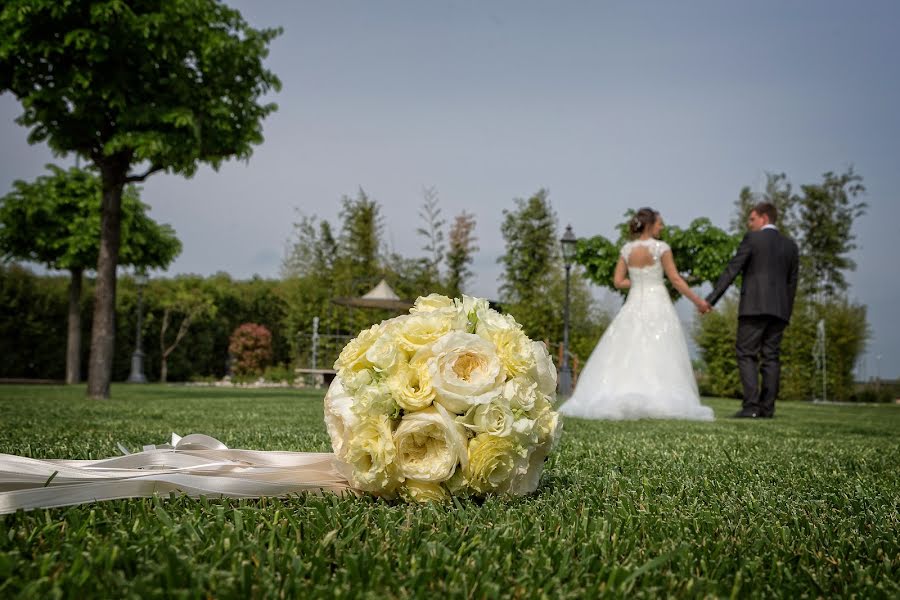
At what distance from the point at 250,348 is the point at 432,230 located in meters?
9.37

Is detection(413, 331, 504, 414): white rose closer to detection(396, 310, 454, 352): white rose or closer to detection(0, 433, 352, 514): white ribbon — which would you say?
detection(396, 310, 454, 352): white rose

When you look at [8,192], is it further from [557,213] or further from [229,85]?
[557,213]

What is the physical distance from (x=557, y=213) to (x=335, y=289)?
8.75 meters

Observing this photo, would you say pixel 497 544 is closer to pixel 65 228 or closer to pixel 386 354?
pixel 386 354

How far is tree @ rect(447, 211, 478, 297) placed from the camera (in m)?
21.5

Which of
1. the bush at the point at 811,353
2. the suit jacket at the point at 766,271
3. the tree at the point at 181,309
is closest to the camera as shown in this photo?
the suit jacket at the point at 766,271

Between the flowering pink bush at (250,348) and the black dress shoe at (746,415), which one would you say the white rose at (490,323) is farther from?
the flowering pink bush at (250,348)

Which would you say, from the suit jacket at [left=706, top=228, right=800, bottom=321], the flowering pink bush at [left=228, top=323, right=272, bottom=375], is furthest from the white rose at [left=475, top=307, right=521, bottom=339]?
the flowering pink bush at [left=228, top=323, right=272, bottom=375]

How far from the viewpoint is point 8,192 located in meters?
18.7

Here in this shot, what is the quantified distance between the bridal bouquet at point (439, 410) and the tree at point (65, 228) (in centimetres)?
1945

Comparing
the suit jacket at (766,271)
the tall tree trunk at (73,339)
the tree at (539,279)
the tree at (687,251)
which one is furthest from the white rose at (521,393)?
the tall tree trunk at (73,339)

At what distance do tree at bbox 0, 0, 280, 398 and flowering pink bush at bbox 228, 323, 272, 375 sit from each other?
1507 cm

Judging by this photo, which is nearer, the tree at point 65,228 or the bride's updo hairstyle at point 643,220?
the bride's updo hairstyle at point 643,220

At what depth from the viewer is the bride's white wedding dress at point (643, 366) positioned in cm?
690
